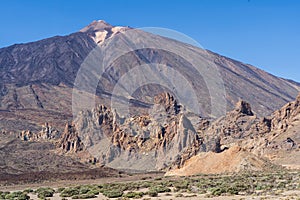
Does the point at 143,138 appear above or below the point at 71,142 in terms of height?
below

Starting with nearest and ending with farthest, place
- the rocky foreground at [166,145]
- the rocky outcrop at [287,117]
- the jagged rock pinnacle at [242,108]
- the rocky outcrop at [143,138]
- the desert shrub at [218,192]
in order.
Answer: the desert shrub at [218,192], the rocky foreground at [166,145], the rocky outcrop at [143,138], the rocky outcrop at [287,117], the jagged rock pinnacle at [242,108]

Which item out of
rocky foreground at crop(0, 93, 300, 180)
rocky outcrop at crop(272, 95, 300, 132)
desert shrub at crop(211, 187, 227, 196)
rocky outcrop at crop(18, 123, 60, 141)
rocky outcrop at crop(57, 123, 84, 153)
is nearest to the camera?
desert shrub at crop(211, 187, 227, 196)

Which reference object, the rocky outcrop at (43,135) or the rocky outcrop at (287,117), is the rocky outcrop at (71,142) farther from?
the rocky outcrop at (287,117)

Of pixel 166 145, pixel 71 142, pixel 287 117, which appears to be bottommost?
pixel 166 145

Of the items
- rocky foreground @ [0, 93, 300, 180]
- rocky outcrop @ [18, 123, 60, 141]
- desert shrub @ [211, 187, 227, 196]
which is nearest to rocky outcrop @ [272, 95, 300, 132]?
rocky foreground @ [0, 93, 300, 180]

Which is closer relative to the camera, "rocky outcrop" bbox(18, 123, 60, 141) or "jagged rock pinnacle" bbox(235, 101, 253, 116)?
"jagged rock pinnacle" bbox(235, 101, 253, 116)

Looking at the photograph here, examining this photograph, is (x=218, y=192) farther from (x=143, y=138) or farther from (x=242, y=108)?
(x=242, y=108)

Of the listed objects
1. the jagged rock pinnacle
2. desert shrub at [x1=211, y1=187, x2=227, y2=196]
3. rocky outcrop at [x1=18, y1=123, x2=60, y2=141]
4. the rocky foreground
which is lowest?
desert shrub at [x1=211, y1=187, x2=227, y2=196]

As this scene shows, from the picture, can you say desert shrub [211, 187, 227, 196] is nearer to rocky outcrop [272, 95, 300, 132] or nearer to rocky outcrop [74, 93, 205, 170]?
rocky outcrop [74, 93, 205, 170]

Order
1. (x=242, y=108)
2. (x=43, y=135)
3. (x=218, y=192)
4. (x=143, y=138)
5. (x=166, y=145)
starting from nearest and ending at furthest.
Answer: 1. (x=218, y=192)
2. (x=166, y=145)
3. (x=143, y=138)
4. (x=242, y=108)
5. (x=43, y=135)

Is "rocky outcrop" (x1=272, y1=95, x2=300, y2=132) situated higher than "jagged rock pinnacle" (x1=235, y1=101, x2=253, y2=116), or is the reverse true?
"jagged rock pinnacle" (x1=235, y1=101, x2=253, y2=116)

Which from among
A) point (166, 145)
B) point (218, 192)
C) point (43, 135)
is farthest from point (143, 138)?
point (218, 192)

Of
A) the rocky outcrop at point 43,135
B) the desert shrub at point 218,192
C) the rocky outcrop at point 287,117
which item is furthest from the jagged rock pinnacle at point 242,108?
the desert shrub at point 218,192
